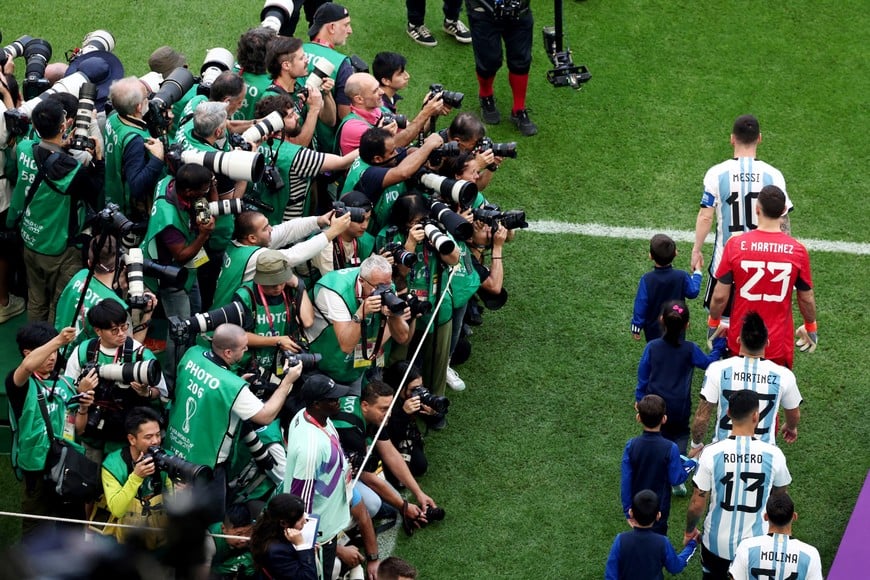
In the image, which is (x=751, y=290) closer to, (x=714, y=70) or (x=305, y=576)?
(x=305, y=576)

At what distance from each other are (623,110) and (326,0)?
2.69 metres

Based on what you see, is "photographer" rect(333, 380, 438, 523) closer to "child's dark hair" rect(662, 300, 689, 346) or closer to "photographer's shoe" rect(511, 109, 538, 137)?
"child's dark hair" rect(662, 300, 689, 346)

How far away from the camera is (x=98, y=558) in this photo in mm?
2734

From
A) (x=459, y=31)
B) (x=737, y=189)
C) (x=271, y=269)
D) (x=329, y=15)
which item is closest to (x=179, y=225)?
(x=271, y=269)

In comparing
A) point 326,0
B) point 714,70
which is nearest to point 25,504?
point 326,0

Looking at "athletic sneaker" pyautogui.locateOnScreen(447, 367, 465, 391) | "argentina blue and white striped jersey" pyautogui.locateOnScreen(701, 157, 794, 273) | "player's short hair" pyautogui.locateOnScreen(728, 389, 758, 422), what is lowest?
"player's short hair" pyautogui.locateOnScreen(728, 389, 758, 422)

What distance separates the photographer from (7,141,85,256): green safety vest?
7.21 metres

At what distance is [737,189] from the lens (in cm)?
769

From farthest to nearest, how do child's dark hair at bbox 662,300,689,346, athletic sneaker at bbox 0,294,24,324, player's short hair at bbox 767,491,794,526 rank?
athletic sneaker at bbox 0,294,24,324 → child's dark hair at bbox 662,300,689,346 → player's short hair at bbox 767,491,794,526

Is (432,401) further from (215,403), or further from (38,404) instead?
(38,404)

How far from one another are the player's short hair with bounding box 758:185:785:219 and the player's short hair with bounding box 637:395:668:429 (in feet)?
4.49

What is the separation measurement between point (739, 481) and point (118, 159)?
384cm

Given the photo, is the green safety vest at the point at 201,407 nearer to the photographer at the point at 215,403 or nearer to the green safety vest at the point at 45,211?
the photographer at the point at 215,403

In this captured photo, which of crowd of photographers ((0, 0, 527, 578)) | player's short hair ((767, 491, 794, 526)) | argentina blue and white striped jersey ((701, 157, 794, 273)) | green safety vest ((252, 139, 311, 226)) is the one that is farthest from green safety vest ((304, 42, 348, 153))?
player's short hair ((767, 491, 794, 526))
